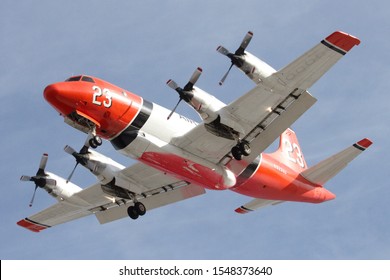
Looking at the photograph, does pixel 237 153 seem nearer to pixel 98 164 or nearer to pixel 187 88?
pixel 187 88

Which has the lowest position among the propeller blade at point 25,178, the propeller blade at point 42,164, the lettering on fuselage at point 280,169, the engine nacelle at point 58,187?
the lettering on fuselage at point 280,169

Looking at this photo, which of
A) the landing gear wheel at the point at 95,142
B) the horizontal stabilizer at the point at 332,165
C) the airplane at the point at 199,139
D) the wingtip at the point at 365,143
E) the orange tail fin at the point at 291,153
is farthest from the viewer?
the orange tail fin at the point at 291,153

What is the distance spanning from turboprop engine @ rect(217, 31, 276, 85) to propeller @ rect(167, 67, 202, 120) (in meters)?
1.38

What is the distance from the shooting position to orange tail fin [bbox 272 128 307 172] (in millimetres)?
46062

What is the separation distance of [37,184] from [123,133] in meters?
7.79

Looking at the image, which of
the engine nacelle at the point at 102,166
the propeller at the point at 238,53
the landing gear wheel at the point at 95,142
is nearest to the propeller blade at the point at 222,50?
the propeller at the point at 238,53

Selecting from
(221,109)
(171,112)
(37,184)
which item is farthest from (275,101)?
(37,184)

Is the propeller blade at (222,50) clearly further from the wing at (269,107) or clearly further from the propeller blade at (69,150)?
the propeller blade at (69,150)

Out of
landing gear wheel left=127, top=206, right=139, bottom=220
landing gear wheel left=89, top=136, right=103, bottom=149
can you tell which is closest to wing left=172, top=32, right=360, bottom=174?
landing gear wheel left=89, top=136, right=103, bottom=149

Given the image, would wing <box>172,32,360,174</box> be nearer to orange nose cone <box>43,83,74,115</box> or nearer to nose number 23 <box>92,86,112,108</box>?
nose number 23 <box>92,86,112,108</box>

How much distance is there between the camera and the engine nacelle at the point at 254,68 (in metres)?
37.9

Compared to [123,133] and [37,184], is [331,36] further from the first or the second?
[37,184]

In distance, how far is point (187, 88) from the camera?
127 ft

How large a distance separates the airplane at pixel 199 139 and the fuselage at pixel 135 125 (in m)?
0.05
